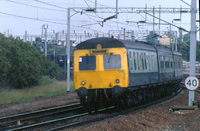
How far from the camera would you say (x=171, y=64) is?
25.2 metres

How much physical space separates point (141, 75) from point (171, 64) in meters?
8.42

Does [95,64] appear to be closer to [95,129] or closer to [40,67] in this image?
[95,129]

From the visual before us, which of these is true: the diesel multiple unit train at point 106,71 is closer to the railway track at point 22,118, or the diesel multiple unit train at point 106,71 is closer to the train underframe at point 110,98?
the train underframe at point 110,98

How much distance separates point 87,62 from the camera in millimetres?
15695

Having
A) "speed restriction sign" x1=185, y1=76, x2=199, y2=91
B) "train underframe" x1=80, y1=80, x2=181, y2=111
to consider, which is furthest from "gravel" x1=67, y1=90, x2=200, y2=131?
"train underframe" x1=80, y1=80, x2=181, y2=111

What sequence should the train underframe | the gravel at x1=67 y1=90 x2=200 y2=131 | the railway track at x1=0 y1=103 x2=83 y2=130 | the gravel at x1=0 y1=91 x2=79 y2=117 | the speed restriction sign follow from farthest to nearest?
the gravel at x1=0 y1=91 x2=79 y2=117 < the speed restriction sign < the train underframe < the railway track at x1=0 y1=103 x2=83 y2=130 < the gravel at x1=67 y1=90 x2=200 y2=131

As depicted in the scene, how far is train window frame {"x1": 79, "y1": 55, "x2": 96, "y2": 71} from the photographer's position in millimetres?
15570

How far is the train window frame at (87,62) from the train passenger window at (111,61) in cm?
47

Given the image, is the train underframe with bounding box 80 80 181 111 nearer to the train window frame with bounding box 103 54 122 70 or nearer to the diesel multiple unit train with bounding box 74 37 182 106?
the diesel multiple unit train with bounding box 74 37 182 106

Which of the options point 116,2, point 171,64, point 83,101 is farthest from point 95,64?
point 116,2

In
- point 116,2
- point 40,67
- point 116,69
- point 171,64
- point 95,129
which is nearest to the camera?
point 95,129

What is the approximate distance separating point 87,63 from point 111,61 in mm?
1039

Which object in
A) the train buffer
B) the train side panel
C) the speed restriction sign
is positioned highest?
the train side panel

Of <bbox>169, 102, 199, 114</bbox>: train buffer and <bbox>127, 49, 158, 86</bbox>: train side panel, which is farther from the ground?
<bbox>127, 49, 158, 86</bbox>: train side panel
